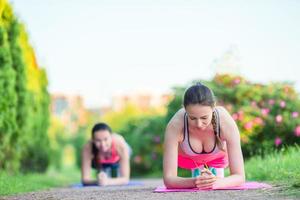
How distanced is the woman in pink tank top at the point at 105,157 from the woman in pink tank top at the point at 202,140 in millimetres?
2969

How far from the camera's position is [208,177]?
5.64 m

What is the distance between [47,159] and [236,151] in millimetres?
10181

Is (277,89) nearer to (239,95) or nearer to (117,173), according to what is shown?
(239,95)

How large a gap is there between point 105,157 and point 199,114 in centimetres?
478

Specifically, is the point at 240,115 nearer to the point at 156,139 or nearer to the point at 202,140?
the point at 156,139

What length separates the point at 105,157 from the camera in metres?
10.2

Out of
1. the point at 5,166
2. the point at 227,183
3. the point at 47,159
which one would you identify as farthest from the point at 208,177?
the point at 47,159

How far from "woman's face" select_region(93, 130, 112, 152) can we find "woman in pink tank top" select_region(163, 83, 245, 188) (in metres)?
3.01

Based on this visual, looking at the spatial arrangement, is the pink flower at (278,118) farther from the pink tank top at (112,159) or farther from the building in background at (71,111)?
the building in background at (71,111)

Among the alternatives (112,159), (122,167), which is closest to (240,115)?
(112,159)

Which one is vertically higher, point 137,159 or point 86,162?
point 137,159

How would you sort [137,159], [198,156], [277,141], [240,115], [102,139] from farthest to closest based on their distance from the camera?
→ [137,159] < [240,115] < [277,141] < [102,139] < [198,156]

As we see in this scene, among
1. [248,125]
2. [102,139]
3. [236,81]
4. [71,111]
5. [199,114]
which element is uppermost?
[71,111]

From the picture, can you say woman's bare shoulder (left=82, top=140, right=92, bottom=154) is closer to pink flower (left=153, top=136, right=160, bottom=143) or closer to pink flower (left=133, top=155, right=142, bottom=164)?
pink flower (left=153, top=136, right=160, bottom=143)
